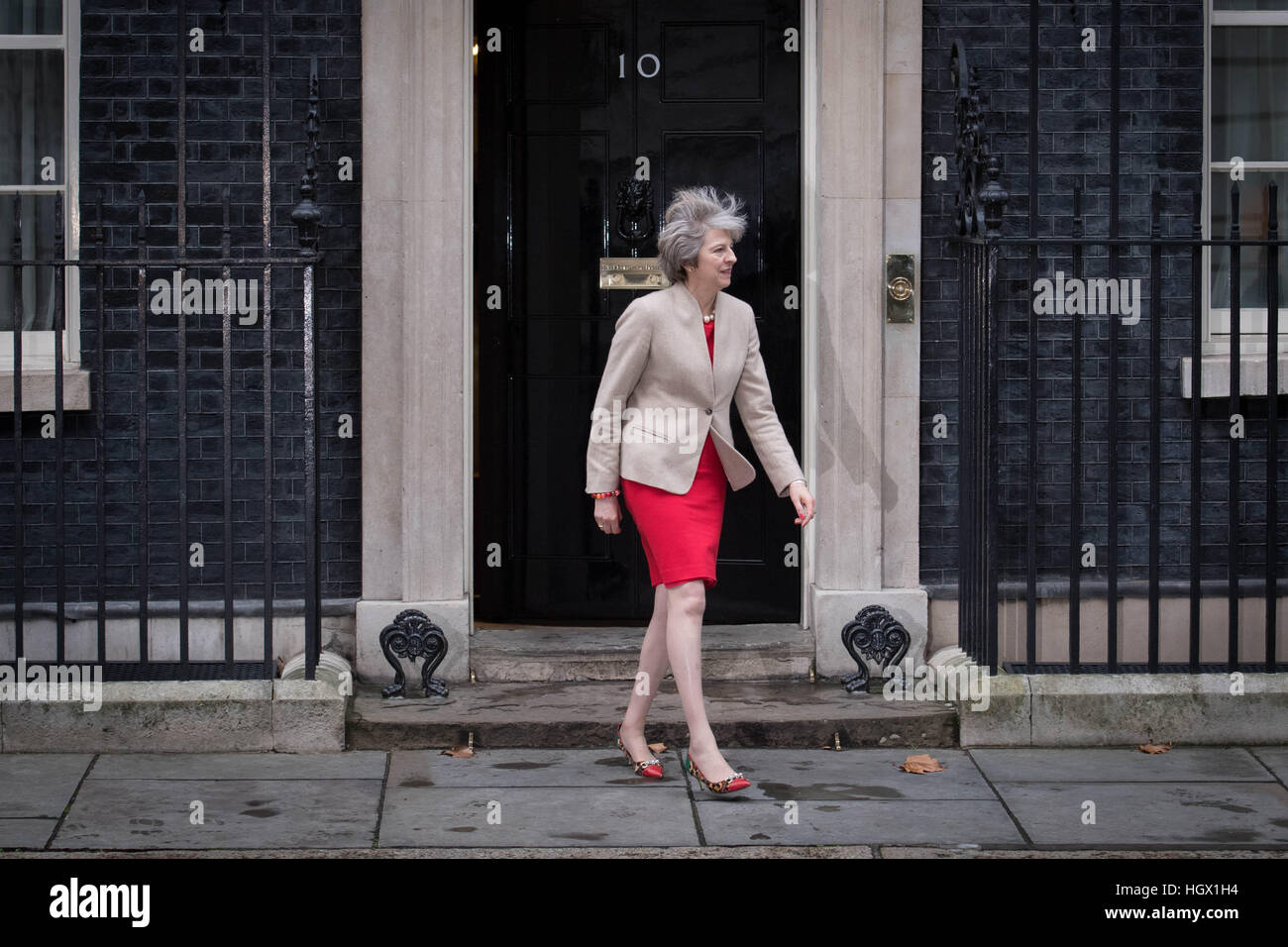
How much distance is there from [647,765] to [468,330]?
2.13 meters

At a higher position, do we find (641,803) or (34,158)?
(34,158)

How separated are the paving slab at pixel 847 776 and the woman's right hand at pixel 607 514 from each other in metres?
0.94

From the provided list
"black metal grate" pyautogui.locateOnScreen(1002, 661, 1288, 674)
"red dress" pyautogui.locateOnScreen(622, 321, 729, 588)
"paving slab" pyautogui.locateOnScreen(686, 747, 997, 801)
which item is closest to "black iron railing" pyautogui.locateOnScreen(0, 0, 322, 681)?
"red dress" pyautogui.locateOnScreen(622, 321, 729, 588)

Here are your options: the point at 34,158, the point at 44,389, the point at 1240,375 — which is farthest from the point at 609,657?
the point at 34,158

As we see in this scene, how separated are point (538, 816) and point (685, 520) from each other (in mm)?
1076

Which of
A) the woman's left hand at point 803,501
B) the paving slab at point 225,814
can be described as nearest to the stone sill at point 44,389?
the paving slab at point 225,814

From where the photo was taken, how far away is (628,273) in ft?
24.8

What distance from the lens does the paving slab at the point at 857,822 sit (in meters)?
5.36

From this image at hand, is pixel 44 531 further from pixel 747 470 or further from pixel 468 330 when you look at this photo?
pixel 747 470

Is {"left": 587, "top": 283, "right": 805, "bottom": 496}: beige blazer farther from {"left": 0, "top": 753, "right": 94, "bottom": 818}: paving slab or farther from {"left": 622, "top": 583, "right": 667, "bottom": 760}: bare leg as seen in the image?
{"left": 0, "top": 753, "right": 94, "bottom": 818}: paving slab

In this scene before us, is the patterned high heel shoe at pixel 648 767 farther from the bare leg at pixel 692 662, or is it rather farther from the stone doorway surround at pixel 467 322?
the stone doorway surround at pixel 467 322

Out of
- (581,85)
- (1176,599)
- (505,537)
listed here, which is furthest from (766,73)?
(1176,599)

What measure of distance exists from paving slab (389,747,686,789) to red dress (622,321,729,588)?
75cm

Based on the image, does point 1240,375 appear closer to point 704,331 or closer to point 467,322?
point 704,331
